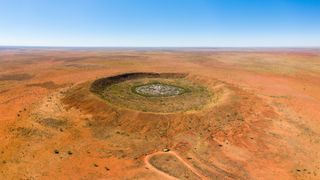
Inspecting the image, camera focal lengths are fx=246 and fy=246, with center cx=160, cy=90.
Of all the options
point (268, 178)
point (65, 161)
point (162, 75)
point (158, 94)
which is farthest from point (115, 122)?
point (162, 75)

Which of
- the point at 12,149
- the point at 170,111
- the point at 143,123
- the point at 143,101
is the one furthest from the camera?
the point at 143,101

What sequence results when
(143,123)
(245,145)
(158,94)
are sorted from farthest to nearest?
1. (158,94)
2. (143,123)
3. (245,145)

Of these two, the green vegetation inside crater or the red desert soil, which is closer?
the red desert soil

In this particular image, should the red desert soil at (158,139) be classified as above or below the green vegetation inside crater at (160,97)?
below

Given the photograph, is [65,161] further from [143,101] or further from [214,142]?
[143,101]

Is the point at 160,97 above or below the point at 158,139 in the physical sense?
above

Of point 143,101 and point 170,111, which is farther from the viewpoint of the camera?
point 143,101

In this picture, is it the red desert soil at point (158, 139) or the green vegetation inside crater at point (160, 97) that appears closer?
the red desert soil at point (158, 139)

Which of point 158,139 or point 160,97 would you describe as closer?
point 158,139

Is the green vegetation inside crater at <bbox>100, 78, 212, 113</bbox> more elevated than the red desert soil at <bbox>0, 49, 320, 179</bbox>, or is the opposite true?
the green vegetation inside crater at <bbox>100, 78, 212, 113</bbox>
